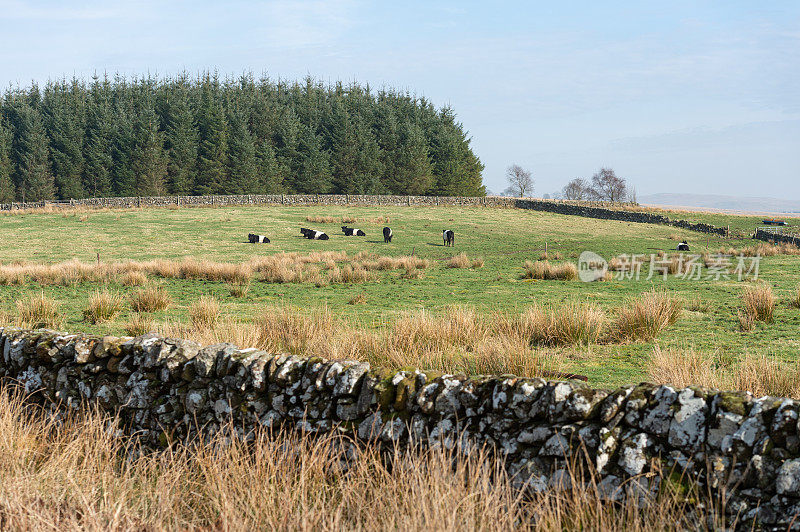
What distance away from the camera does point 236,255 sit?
3109 centimetres

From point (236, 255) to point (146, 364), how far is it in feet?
83.2

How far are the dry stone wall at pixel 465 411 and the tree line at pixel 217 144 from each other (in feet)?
246

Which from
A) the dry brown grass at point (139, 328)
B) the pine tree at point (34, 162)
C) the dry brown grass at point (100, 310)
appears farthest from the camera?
the pine tree at point (34, 162)

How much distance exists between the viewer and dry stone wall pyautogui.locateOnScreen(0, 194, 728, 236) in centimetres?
6188

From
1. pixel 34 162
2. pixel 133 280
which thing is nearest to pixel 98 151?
pixel 34 162

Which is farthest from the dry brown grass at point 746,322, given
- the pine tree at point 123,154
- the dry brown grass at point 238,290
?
the pine tree at point 123,154

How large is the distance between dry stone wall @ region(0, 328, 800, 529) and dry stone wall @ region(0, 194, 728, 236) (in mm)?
54496

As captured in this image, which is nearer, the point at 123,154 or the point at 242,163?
the point at 123,154

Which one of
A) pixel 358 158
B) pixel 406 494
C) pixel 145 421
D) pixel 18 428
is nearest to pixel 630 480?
pixel 406 494

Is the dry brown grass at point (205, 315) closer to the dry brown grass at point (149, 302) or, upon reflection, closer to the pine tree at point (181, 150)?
the dry brown grass at point (149, 302)

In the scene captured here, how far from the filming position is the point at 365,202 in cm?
7850

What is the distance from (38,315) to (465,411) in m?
11.0

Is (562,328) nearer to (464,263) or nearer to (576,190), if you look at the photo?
(464,263)

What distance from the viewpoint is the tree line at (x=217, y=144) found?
253ft
